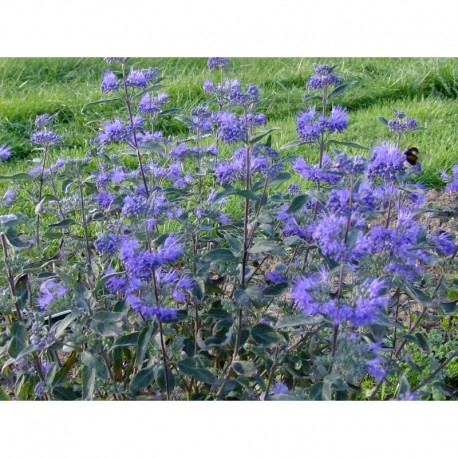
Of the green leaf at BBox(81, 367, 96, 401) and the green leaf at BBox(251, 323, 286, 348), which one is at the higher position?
the green leaf at BBox(251, 323, 286, 348)

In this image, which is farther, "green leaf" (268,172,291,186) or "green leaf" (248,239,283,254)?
"green leaf" (268,172,291,186)

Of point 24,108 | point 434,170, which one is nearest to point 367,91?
point 434,170

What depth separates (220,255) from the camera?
1839 mm

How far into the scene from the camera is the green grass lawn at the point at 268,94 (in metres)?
4.48

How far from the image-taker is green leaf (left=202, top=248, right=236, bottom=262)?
1831mm

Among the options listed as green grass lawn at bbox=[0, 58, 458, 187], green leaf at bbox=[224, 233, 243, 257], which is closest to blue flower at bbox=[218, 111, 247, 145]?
green leaf at bbox=[224, 233, 243, 257]

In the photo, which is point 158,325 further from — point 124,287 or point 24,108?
point 24,108

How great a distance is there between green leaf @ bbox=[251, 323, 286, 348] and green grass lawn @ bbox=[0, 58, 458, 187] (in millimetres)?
2524

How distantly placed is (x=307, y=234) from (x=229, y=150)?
1910mm

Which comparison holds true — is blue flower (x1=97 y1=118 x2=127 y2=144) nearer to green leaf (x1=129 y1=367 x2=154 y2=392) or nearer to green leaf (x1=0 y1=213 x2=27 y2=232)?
green leaf (x1=0 y1=213 x2=27 y2=232)

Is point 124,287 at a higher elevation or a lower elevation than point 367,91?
higher

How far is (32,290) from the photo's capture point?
86.7 inches

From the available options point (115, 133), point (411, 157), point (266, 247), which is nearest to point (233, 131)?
point (266, 247)

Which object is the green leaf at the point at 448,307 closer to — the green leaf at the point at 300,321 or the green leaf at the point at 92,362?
the green leaf at the point at 300,321
